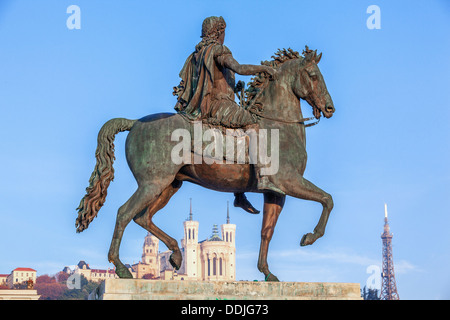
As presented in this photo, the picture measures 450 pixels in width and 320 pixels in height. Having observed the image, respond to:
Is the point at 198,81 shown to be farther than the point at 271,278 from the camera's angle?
Yes

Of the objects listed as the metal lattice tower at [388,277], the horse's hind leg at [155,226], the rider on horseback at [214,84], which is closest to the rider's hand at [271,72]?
the rider on horseback at [214,84]

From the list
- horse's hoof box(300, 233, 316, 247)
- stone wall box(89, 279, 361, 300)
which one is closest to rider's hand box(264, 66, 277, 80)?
horse's hoof box(300, 233, 316, 247)

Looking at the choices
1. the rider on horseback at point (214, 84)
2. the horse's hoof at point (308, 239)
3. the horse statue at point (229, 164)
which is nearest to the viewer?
the horse's hoof at point (308, 239)

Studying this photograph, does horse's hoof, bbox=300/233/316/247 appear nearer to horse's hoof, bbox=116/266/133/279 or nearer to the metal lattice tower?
horse's hoof, bbox=116/266/133/279

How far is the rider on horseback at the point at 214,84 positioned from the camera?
1377cm

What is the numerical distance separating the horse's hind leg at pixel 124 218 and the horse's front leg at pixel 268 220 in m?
2.12

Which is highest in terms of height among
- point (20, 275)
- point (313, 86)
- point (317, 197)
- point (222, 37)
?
point (20, 275)

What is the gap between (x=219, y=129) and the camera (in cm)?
1370

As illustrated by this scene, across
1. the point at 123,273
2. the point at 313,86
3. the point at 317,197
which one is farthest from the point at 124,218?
the point at 313,86

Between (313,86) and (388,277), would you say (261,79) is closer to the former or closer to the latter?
(313,86)

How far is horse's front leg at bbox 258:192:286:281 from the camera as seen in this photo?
14.0m

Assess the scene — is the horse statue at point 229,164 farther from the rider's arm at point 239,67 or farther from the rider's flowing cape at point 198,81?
the rider's flowing cape at point 198,81

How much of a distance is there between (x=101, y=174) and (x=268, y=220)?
296cm
